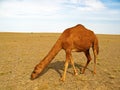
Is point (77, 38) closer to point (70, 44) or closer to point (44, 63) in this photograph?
point (70, 44)

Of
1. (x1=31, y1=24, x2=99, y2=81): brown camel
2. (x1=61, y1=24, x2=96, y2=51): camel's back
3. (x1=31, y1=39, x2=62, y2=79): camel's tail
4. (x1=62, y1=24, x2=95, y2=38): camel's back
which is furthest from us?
(x1=62, y1=24, x2=95, y2=38): camel's back

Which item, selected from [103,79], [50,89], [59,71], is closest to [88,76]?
[103,79]

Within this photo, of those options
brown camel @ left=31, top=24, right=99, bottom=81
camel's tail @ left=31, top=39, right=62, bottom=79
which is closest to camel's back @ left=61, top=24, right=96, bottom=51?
brown camel @ left=31, top=24, right=99, bottom=81

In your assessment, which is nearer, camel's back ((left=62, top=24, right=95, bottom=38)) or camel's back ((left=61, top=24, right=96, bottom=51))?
camel's back ((left=61, top=24, right=96, bottom=51))

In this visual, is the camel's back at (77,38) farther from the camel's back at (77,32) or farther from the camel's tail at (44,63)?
the camel's tail at (44,63)

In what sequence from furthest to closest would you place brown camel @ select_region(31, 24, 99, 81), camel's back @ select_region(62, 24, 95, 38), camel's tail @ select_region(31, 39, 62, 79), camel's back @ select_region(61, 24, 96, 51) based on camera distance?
camel's back @ select_region(62, 24, 95, 38)
camel's back @ select_region(61, 24, 96, 51)
brown camel @ select_region(31, 24, 99, 81)
camel's tail @ select_region(31, 39, 62, 79)

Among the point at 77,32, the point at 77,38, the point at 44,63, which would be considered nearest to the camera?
the point at 44,63

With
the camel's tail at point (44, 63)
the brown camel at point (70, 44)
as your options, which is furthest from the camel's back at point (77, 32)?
the camel's tail at point (44, 63)

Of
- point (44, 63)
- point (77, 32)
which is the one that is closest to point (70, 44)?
point (77, 32)

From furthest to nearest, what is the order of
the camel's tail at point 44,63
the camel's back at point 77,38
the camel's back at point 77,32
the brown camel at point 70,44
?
the camel's back at point 77,32 → the camel's back at point 77,38 → the brown camel at point 70,44 → the camel's tail at point 44,63

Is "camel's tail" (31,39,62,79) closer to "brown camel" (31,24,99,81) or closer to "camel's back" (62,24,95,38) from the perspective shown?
"brown camel" (31,24,99,81)

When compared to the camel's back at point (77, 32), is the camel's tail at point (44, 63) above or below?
below

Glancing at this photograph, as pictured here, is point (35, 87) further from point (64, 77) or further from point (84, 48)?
point (84, 48)

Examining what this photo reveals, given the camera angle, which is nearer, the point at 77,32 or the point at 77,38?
the point at 77,38
